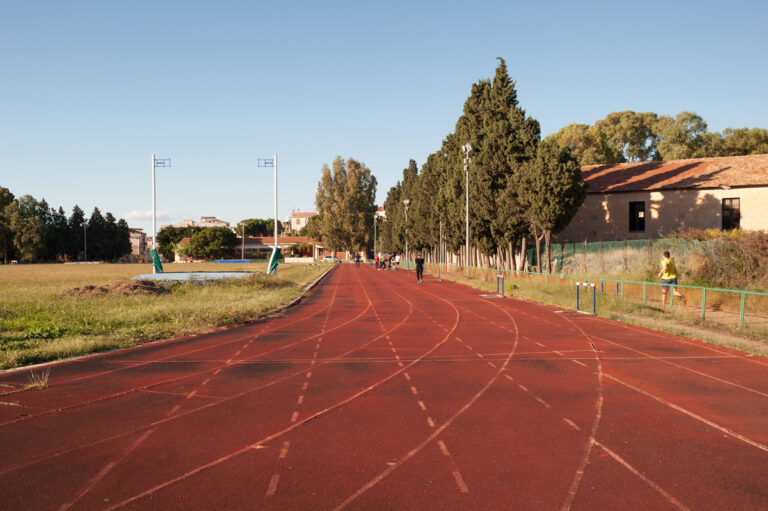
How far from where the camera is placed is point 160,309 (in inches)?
640

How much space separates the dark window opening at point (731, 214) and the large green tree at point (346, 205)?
244 ft

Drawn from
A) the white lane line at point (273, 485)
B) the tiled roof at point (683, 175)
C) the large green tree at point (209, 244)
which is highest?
the tiled roof at point (683, 175)

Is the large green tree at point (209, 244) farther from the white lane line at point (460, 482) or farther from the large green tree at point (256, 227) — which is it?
the white lane line at point (460, 482)

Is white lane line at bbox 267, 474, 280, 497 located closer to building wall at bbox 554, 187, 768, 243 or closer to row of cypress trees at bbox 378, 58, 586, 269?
row of cypress trees at bbox 378, 58, 586, 269

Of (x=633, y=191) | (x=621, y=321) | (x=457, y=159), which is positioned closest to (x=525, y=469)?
(x=621, y=321)

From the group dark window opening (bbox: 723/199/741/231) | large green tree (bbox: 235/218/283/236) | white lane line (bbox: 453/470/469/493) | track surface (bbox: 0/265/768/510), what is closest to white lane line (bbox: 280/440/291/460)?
track surface (bbox: 0/265/768/510)

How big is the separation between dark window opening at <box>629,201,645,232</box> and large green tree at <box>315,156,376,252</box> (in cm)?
6995

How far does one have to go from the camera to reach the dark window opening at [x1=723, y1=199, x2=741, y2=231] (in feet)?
105

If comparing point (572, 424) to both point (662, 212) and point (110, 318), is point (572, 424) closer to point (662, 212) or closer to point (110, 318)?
point (110, 318)

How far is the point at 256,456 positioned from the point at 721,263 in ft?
63.4

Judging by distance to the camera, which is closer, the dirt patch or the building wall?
the dirt patch

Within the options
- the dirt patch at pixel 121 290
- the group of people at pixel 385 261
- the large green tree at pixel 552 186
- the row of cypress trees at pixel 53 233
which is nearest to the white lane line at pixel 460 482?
the dirt patch at pixel 121 290

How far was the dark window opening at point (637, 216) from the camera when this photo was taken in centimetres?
3503

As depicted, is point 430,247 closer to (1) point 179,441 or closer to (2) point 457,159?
(2) point 457,159
